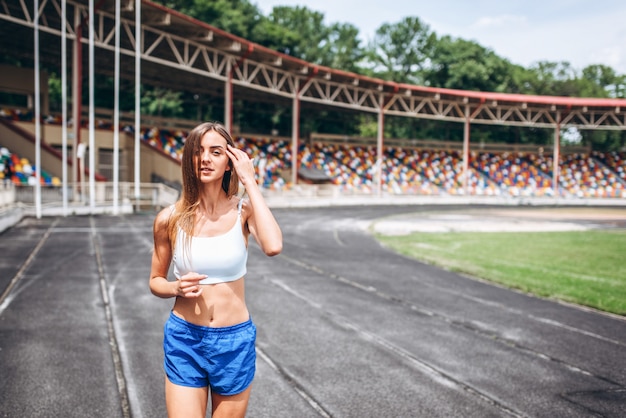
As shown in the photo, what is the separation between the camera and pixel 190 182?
292 centimetres

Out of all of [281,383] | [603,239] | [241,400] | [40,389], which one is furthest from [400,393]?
[603,239]

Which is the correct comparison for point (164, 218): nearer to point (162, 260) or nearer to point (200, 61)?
point (162, 260)

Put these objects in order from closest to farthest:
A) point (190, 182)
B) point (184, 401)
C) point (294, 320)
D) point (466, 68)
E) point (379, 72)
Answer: point (184, 401) → point (190, 182) → point (294, 320) → point (466, 68) → point (379, 72)

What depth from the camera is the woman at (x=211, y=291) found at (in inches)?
111

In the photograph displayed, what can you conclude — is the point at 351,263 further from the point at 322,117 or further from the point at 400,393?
the point at 322,117

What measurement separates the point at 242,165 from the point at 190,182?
30cm

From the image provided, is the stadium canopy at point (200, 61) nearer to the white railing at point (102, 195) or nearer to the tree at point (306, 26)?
the white railing at point (102, 195)

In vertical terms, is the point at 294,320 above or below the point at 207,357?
below

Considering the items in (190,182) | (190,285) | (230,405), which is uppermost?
(190,182)

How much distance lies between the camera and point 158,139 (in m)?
40.7

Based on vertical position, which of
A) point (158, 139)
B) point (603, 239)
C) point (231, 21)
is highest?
point (231, 21)

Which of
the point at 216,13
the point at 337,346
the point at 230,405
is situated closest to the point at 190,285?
the point at 230,405

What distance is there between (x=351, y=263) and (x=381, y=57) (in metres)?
69.0

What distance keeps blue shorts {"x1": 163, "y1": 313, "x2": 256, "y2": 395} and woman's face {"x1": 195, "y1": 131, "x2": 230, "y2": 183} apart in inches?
29.6
